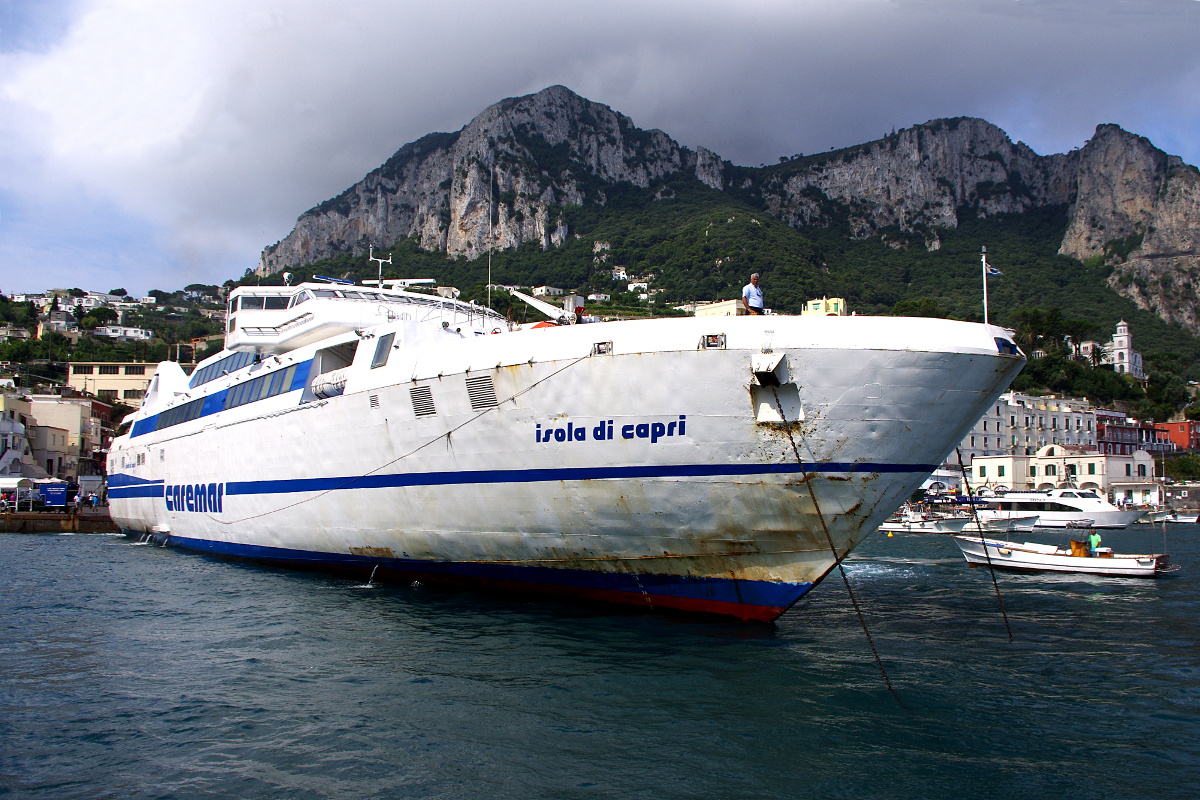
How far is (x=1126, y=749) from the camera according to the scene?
7.32 metres

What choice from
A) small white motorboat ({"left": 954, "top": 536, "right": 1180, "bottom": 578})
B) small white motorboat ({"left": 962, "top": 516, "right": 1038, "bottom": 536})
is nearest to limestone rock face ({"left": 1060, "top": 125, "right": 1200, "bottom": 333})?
small white motorboat ({"left": 962, "top": 516, "right": 1038, "bottom": 536})

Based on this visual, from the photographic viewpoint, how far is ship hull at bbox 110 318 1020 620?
10789 millimetres

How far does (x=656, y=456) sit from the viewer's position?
1129 cm

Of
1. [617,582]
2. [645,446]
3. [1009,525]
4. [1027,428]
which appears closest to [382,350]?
[645,446]

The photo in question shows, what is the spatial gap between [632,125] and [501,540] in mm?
174017

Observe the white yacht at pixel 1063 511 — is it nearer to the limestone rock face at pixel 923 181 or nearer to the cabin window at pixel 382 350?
the cabin window at pixel 382 350

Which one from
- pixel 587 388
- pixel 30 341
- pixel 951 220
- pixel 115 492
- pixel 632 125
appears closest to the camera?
pixel 587 388

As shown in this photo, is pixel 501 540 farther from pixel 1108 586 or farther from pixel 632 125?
pixel 632 125

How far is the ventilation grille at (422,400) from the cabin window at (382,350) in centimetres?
159

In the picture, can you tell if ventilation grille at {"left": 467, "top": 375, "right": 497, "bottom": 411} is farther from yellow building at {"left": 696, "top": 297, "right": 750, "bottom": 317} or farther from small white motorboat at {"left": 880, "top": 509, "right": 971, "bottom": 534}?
small white motorboat at {"left": 880, "top": 509, "right": 971, "bottom": 534}

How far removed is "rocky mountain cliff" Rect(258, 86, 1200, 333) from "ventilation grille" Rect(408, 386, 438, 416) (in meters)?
136

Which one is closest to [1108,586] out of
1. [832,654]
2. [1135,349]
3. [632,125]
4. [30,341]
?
[832,654]

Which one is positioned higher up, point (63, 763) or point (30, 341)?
point (30, 341)

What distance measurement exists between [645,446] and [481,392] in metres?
2.96
